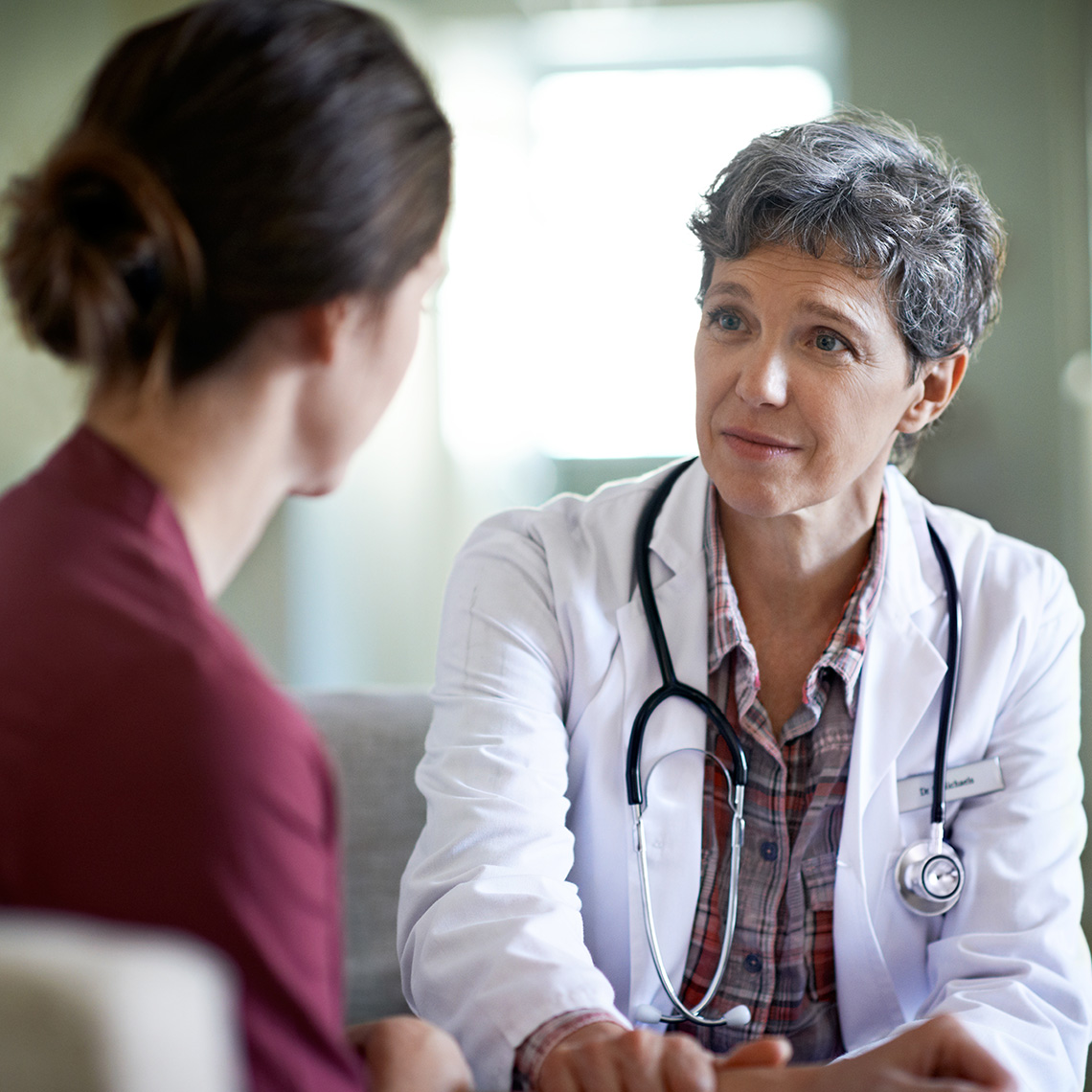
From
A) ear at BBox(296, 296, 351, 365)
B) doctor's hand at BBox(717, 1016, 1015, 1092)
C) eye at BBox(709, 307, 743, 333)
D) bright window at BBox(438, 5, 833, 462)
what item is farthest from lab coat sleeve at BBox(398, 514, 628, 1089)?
bright window at BBox(438, 5, 833, 462)

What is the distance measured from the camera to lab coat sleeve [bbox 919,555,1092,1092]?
3.66ft

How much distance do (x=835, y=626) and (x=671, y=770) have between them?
0.94 feet

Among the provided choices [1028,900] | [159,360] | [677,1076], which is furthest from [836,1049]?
[159,360]

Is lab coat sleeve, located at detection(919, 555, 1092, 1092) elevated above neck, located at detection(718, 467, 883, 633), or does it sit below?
below

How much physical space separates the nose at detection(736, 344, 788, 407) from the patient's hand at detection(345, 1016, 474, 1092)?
735 mm

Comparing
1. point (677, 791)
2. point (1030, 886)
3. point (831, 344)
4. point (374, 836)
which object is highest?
point (831, 344)

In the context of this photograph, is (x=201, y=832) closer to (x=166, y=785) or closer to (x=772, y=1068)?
(x=166, y=785)

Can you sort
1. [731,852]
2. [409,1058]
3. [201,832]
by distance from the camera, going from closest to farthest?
[201,832], [409,1058], [731,852]

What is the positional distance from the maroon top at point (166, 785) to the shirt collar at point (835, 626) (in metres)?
0.75

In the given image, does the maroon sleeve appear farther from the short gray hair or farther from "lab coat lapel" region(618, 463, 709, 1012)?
the short gray hair

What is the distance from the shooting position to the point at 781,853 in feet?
4.04

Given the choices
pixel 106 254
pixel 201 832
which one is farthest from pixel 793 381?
pixel 201 832

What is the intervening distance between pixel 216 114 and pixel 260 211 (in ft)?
0.19

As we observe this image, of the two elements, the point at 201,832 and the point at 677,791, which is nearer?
the point at 201,832
